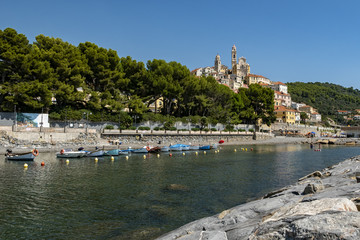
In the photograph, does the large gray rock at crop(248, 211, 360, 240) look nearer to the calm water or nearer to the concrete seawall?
the calm water

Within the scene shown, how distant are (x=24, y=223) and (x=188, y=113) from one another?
57695mm

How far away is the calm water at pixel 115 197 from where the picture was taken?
11312mm

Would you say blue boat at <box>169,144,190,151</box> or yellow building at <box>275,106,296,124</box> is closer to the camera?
blue boat at <box>169,144,190,151</box>

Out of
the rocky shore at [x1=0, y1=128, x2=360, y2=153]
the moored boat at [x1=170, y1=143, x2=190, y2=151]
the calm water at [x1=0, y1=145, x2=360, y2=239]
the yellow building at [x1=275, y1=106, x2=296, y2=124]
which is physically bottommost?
the calm water at [x1=0, y1=145, x2=360, y2=239]

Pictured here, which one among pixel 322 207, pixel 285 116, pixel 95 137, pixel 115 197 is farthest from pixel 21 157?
pixel 285 116

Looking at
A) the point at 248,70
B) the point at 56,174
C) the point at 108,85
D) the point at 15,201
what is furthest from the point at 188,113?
the point at 248,70

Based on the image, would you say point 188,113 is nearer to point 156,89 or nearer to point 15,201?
point 156,89

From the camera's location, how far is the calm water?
1131 centimetres

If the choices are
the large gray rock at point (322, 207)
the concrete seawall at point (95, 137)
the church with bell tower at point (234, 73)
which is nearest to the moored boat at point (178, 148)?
the concrete seawall at point (95, 137)

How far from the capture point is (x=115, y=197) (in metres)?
15.9

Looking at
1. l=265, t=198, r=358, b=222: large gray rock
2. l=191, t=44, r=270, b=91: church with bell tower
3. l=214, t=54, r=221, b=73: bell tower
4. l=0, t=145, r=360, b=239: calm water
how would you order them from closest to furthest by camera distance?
l=265, t=198, r=358, b=222: large gray rock
l=0, t=145, r=360, b=239: calm water
l=191, t=44, r=270, b=91: church with bell tower
l=214, t=54, r=221, b=73: bell tower

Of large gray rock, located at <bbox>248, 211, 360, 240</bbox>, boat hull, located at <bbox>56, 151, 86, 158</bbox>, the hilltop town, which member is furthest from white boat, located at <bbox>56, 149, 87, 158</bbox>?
the hilltop town

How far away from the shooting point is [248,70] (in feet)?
595

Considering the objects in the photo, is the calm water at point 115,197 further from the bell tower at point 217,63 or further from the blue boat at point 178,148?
the bell tower at point 217,63
